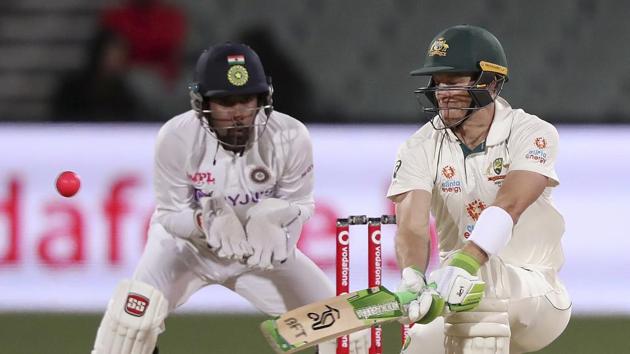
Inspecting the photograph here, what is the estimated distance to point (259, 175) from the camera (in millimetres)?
4809

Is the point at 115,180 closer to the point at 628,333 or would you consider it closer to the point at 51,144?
the point at 51,144

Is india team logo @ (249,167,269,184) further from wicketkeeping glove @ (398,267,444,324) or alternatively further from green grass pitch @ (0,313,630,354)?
green grass pitch @ (0,313,630,354)

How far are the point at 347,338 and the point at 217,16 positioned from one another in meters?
3.67

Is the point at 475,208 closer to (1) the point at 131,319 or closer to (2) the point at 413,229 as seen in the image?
(2) the point at 413,229

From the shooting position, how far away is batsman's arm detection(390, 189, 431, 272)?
4.08 meters

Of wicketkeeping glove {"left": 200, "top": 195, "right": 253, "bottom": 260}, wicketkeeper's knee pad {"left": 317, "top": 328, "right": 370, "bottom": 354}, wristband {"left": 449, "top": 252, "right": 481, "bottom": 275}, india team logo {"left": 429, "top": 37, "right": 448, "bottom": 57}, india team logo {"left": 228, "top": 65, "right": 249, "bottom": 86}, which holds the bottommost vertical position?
wicketkeeper's knee pad {"left": 317, "top": 328, "right": 370, "bottom": 354}

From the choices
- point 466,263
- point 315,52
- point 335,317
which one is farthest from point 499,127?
point 315,52

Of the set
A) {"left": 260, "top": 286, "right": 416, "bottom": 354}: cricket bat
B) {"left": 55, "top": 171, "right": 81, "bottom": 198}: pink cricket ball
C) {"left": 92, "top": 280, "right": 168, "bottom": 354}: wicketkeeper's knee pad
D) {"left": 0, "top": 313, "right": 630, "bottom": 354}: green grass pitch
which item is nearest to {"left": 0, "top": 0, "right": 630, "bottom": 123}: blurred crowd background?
{"left": 0, "top": 313, "right": 630, "bottom": 354}: green grass pitch

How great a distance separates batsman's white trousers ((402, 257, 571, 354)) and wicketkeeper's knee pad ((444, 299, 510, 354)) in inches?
1.1

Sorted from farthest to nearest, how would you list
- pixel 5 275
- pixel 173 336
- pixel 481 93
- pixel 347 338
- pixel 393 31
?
1. pixel 393 31
2. pixel 5 275
3. pixel 173 336
4. pixel 347 338
5. pixel 481 93

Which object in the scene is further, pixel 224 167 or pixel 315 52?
pixel 315 52

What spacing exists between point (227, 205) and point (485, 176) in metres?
0.91

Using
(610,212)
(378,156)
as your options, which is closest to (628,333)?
(610,212)

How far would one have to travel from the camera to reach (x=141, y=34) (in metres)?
8.05
